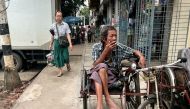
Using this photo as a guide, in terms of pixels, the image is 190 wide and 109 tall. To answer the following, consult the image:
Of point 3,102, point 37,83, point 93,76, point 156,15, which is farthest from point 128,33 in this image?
point 93,76

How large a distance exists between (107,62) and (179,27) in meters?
2.66

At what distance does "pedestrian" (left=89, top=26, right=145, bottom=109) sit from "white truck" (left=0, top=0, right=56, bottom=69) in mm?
4349

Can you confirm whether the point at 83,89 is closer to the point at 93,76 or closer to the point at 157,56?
the point at 93,76

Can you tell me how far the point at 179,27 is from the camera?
6.15 metres

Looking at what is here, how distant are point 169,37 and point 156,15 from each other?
0.60m

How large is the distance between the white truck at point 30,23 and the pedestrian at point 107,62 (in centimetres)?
435

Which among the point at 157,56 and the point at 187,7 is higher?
the point at 187,7

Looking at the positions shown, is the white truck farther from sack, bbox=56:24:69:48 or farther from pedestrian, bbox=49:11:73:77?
sack, bbox=56:24:69:48

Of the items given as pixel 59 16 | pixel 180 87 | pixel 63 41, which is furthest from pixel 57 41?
pixel 180 87

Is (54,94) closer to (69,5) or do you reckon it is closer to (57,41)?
(57,41)

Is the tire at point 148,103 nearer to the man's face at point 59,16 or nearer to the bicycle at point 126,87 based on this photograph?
the bicycle at point 126,87

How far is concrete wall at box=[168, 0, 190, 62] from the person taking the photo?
6.05 m

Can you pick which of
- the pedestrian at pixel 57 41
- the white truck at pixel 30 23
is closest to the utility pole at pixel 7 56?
the pedestrian at pixel 57 41

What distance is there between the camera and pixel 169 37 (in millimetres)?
6297
